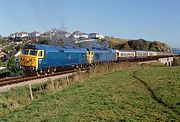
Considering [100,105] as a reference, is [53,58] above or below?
above

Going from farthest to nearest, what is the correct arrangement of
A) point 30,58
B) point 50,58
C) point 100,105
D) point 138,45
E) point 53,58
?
1. point 138,45
2. point 53,58
3. point 50,58
4. point 30,58
5. point 100,105

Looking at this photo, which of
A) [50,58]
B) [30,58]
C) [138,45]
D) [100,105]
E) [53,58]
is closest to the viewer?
[100,105]

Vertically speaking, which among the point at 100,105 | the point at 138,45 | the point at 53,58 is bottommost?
the point at 100,105

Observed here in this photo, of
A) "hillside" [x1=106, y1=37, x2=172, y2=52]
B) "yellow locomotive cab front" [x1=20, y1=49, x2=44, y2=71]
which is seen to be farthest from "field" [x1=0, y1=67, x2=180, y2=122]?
"hillside" [x1=106, y1=37, x2=172, y2=52]

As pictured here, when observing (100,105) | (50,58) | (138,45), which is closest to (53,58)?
(50,58)

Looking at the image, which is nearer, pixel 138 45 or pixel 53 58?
pixel 53 58

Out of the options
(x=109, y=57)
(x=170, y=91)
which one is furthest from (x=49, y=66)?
(x=109, y=57)

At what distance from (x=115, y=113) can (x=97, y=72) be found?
19798 mm

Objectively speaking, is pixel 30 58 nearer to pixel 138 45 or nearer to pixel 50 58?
pixel 50 58

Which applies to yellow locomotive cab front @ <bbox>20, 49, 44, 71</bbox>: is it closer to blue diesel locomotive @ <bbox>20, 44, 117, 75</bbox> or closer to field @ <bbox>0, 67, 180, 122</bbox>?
blue diesel locomotive @ <bbox>20, 44, 117, 75</bbox>

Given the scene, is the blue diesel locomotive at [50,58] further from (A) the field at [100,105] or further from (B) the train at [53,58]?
(A) the field at [100,105]

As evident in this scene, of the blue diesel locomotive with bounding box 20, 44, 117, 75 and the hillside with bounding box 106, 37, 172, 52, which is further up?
the hillside with bounding box 106, 37, 172, 52

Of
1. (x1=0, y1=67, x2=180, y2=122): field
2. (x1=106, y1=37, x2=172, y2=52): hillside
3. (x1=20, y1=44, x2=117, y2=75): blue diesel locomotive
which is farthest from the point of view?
(x1=106, y1=37, x2=172, y2=52): hillside

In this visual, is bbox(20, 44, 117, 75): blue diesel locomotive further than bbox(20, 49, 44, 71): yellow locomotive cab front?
Yes
